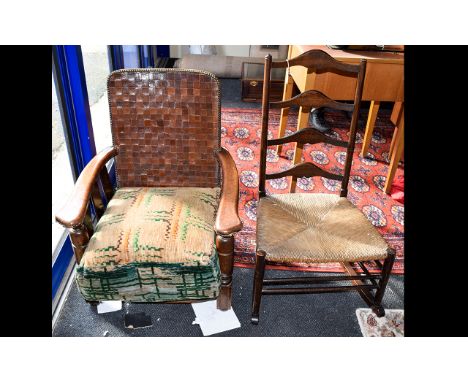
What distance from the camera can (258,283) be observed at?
1.73m

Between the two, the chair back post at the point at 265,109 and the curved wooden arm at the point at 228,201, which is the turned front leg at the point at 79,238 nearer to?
the curved wooden arm at the point at 228,201

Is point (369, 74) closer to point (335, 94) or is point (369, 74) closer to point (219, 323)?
point (335, 94)

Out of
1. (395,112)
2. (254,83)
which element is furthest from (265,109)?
(254,83)

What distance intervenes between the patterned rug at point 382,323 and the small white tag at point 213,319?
0.66 m

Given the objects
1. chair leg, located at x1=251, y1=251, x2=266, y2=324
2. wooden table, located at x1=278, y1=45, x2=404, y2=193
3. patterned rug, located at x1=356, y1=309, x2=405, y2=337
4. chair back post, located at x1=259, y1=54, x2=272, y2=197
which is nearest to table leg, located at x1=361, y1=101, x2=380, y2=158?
wooden table, located at x1=278, y1=45, x2=404, y2=193

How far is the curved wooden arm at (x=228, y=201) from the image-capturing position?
1.49 metres

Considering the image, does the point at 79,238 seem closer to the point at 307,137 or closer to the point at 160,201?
the point at 160,201

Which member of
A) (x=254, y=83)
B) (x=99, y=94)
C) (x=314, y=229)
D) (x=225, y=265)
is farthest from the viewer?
(x=254, y=83)

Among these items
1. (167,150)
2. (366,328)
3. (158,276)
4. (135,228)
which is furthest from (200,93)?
(366,328)

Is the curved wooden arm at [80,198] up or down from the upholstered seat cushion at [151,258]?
up

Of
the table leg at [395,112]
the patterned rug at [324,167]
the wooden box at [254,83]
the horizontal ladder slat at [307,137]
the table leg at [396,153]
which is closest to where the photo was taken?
the horizontal ladder slat at [307,137]

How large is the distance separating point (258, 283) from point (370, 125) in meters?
2.07

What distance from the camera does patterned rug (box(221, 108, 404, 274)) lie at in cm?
240

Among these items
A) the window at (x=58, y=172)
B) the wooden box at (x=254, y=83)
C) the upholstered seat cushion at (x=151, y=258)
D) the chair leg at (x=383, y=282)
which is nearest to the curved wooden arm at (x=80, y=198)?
the upholstered seat cushion at (x=151, y=258)
